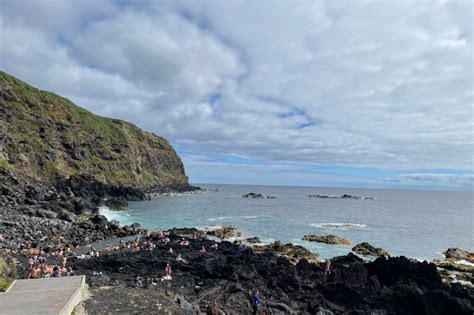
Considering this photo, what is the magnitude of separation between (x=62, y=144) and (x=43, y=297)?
106571mm

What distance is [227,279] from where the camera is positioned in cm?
2381

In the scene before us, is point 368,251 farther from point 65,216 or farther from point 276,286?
point 65,216

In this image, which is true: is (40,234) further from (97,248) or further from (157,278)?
(157,278)

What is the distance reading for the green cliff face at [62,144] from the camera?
86.2 metres

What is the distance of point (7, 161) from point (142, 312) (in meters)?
82.5

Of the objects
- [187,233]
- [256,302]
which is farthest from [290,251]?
[256,302]

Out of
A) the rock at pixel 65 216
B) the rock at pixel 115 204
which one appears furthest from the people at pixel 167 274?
the rock at pixel 115 204

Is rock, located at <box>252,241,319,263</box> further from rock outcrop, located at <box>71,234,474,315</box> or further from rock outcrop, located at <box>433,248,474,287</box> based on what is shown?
rock outcrop, located at <box>433,248,474,287</box>

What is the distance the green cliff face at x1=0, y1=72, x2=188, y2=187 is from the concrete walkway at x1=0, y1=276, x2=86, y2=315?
2898 inches

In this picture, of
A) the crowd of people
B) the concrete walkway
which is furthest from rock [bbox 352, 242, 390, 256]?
the concrete walkway

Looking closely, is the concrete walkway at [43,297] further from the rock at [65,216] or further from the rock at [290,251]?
the rock at [65,216]

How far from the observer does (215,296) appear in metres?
19.5

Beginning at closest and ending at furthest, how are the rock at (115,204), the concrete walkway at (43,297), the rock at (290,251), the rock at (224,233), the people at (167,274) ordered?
the concrete walkway at (43,297)
the people at (167,274)
the rock at (290,251)
the rock at (224,233)
the rock at (115,204)

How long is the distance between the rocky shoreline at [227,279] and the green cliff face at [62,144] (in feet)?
169
